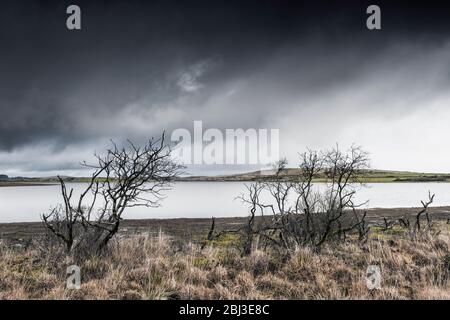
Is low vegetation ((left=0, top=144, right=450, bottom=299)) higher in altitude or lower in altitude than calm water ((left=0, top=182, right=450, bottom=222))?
higher

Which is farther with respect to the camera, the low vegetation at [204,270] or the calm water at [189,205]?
the calm water at [189,205]

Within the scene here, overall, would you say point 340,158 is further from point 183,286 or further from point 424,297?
point 183,286

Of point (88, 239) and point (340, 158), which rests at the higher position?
point (340, 158)

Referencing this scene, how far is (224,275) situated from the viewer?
631cm

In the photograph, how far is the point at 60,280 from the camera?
5977mm

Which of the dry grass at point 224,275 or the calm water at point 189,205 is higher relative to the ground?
the dry grass at point 224,275

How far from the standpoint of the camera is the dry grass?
547cm

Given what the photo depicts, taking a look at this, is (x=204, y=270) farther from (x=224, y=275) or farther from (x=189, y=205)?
(x=189, y=205)

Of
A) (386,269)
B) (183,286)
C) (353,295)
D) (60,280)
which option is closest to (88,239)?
(60,280)

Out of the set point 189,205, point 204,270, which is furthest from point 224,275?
point 189,205

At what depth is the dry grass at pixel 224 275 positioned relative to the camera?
5469mm

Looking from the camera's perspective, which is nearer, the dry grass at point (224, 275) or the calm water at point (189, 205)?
the dry grass at point (224, 275)
